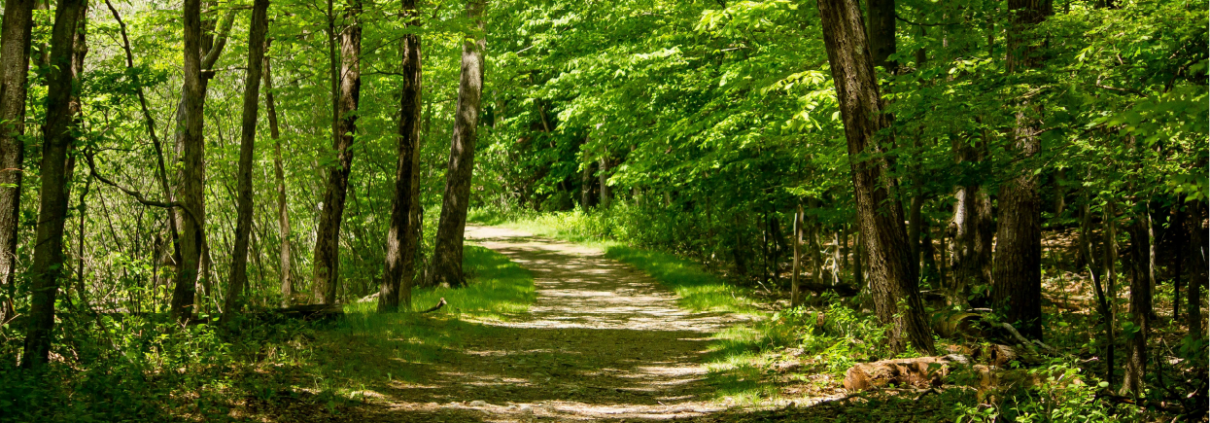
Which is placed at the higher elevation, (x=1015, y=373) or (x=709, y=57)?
(x=709, y=57)

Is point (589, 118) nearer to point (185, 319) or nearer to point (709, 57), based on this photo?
point (709, 57)

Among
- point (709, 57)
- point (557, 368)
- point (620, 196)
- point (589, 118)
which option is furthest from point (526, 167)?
point (557, 368)

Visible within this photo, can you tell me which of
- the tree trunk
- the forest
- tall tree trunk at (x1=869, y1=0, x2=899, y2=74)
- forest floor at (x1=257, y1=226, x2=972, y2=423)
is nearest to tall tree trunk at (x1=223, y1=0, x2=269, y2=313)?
the forest

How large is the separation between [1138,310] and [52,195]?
8.03 meters

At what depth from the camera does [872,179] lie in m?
7.47

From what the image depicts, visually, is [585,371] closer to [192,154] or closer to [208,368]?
[208,368]

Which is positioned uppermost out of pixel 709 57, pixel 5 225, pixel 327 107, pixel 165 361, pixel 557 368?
pixel 709 57

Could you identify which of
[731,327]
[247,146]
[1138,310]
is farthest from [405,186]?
[1138,310]

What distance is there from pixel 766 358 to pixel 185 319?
18.6 feet

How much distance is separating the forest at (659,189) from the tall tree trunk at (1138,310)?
28 mm

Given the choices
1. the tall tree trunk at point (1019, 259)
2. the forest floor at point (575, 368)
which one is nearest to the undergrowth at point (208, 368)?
the forest floor at point (575, 368)

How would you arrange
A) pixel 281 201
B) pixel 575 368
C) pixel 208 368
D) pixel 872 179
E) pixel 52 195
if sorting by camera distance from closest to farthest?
1. pixel 52 195
2. pixel 208 368
3. pixel 872 179
4. pixel 575 368
5. pixel 281 201

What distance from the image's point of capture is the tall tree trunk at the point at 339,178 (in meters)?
11.1

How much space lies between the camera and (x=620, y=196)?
90.8 ft
